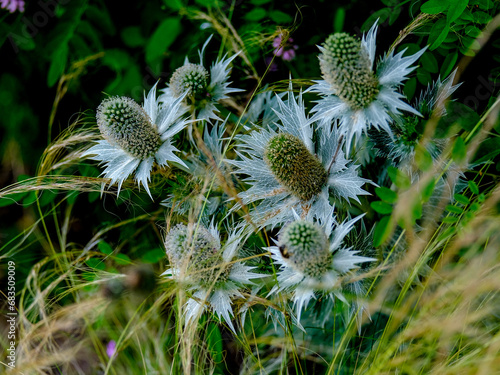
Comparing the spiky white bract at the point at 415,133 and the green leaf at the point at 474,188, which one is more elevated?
the spiky white bract at the point at 415,133

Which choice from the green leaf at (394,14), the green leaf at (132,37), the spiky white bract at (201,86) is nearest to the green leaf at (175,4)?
the green leaf at (132,37)

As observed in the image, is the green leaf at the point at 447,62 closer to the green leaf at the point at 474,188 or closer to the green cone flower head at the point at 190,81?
the green leaf at the point at 474,188

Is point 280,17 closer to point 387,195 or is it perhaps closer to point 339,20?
point 339,20

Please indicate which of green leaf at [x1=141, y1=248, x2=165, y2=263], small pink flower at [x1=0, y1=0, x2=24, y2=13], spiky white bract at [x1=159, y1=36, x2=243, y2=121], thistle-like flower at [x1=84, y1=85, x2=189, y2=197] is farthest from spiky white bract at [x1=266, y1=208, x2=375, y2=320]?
small pink flower at [x1=0, y1=0, x2=24, y2=13]

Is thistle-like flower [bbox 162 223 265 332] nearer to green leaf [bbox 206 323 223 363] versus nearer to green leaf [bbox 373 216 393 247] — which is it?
green leaf [bbox 206 323 223 363]

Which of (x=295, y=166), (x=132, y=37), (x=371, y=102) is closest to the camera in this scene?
(x=371, y=102)

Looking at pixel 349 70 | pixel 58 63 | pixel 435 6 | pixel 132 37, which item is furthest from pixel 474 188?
pixel 58 63
